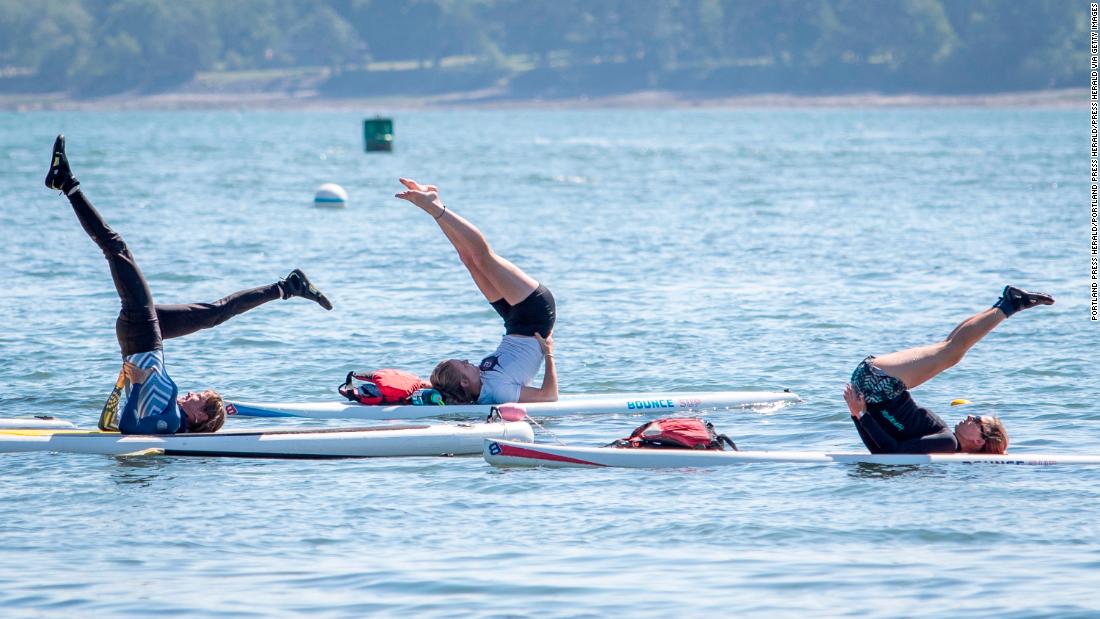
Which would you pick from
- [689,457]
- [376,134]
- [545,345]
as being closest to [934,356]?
[689,457]

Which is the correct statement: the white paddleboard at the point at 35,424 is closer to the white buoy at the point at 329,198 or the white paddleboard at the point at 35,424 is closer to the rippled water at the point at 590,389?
the rippled water at the point at 590,389

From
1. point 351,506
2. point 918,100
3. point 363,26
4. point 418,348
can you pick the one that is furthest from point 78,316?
point 363,26

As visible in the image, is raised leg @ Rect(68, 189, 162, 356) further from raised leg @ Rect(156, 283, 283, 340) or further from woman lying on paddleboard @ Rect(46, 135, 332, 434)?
raised leg @ Rect(156, 283, 283, 340)

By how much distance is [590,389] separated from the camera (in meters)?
16.2

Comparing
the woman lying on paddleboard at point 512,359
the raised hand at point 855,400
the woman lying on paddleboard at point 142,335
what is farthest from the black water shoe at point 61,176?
the raised hand at point 855,400

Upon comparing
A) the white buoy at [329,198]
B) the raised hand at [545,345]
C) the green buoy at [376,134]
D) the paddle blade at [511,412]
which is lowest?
the paddle blade at [511,412]

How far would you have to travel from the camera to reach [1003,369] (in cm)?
1684

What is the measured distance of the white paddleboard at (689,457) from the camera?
39.7ft

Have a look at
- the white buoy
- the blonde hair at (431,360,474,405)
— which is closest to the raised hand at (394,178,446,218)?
the blonde hair at (431,360,474,405)

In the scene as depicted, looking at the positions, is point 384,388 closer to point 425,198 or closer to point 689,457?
point 425,198

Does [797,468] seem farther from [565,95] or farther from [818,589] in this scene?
[565,95]

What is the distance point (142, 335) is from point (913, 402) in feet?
19.2

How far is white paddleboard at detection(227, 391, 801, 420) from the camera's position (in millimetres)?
14398

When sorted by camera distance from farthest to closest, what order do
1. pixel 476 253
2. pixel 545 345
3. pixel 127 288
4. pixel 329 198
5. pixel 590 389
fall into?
pixel 329 198, pixel 590 389, pixel 545 345, pixel 476 253, pixel 127 288
